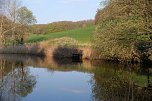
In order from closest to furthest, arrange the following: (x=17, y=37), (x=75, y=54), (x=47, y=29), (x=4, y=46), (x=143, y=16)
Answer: (x=143, y=16)
(x=75, y=54)
(x=4, y=46)
(x=17, y=37)
(x=47, y=29)

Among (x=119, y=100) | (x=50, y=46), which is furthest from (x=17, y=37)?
(x=119, y=100)

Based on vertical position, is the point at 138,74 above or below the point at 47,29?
below

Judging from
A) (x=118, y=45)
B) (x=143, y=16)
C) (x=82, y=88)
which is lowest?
(x=82, y=88)

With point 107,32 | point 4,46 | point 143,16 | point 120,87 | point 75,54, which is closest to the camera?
point 120,87

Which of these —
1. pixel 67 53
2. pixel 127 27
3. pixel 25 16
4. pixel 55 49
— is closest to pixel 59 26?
pixel 25 16

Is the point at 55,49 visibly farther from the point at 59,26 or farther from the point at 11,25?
the point at 59,26

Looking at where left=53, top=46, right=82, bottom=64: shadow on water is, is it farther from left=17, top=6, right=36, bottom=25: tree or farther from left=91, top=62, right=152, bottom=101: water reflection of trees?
left=91, top=62, right=152, bottom=101: water reflection of trees

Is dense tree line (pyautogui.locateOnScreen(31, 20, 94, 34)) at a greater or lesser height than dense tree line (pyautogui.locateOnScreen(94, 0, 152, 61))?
greater

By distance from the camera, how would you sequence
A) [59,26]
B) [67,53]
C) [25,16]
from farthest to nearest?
[59,26], [25,16], [67,53]

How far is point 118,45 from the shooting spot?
27.3 metres

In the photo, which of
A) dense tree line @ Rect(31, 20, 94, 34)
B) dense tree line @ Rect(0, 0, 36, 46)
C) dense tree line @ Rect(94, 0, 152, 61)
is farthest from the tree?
dense tree line @ Rect(94, 0, 152, 61)

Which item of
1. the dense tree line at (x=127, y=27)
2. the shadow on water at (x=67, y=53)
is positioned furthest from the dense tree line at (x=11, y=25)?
the dense tree line at (x=127, y=27)

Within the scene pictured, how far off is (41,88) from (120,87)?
187 inches

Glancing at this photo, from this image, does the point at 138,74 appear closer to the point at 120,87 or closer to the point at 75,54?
the point at 120,87
